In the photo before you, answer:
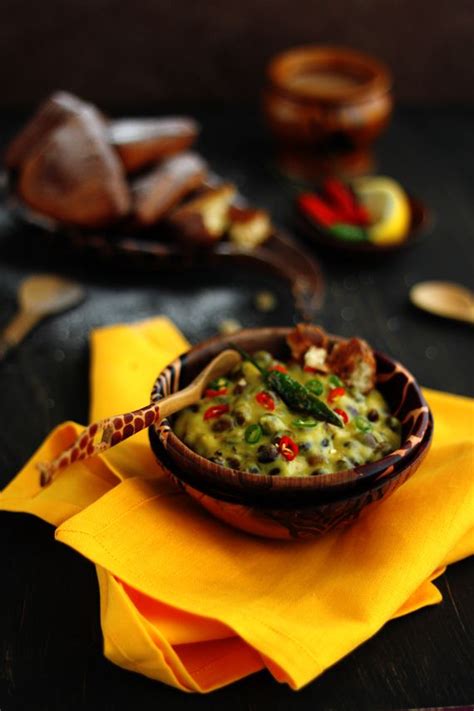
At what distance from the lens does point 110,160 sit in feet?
6.15

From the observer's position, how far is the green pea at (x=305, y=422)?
1.12m

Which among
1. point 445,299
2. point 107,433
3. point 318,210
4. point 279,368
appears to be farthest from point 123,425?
point 318,210

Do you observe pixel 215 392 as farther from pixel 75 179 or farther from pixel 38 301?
pixel 75 179

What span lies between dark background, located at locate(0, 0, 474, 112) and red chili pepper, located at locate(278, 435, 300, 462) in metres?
1.87

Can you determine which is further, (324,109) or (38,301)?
(324,109)

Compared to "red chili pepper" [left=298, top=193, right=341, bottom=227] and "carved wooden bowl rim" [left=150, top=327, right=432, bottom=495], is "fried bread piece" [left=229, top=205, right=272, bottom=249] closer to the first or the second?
"red chili pepper" [left=298, top=193, right=341, bottom=227]

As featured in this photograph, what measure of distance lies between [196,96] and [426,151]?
2.49 feet

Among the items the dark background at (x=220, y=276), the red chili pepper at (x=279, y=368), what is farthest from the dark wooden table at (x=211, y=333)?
the red chili pepper at (x=279, y=368)

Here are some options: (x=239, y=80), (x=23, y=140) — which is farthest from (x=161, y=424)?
(x=239, y=80)

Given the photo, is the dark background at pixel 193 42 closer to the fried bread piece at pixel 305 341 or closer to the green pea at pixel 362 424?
the fried bread piece at pixel 305 341

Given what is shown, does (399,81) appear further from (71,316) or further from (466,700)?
(466,700)

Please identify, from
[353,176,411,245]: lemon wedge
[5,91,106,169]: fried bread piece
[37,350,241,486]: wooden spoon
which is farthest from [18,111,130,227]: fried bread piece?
[37,350,241,486]: wooden spoon

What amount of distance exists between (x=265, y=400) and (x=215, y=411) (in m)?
0.07

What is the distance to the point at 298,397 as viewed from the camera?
3.79 feet
